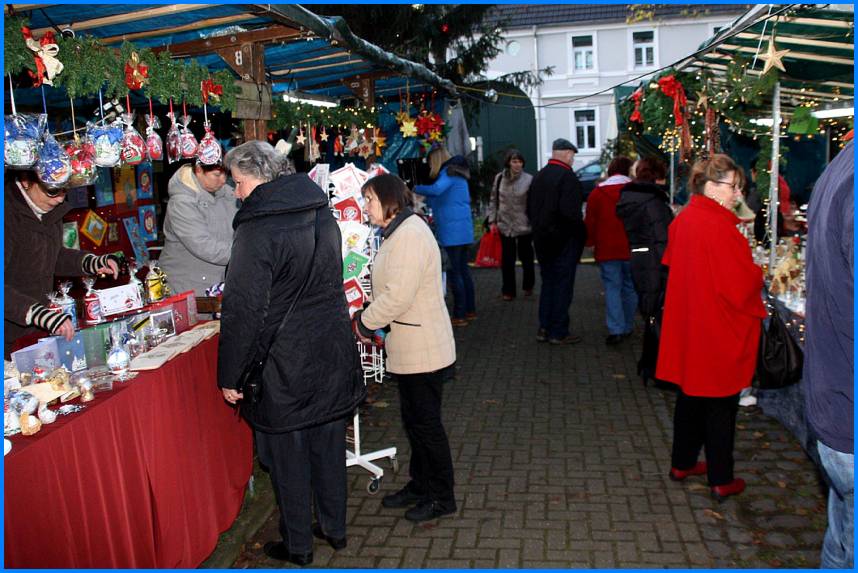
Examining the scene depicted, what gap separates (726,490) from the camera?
4020 millimetres

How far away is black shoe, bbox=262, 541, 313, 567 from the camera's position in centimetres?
347

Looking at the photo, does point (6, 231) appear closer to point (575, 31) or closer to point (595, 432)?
point (595, 432)

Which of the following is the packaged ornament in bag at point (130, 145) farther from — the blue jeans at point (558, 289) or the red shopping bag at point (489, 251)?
the red shopping bag at point (489, 251)

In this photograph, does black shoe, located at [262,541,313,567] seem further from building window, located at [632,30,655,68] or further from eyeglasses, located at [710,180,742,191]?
building window, located at [632,30,655,68]

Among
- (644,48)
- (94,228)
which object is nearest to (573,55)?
(644,48)

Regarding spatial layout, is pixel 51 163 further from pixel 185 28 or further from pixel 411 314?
pixel 185 28

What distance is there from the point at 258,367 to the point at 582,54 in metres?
26.2

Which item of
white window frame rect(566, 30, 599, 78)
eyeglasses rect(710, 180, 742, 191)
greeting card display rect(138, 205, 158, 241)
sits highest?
white window frame rect(566, 30, 599, 78)

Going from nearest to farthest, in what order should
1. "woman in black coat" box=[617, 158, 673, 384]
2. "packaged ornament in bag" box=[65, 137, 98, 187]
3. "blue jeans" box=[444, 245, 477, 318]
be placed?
"packaged ornament in bag" box=[65, 137, 98, 187], "woman in black coat" box=[617, 158, 673, 384], "blue jeans" box=[444, 245, 477, 318]

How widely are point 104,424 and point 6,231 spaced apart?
56.2 inches

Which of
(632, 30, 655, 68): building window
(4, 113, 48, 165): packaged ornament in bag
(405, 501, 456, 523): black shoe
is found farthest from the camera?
(632, 30, 655, 68): building window

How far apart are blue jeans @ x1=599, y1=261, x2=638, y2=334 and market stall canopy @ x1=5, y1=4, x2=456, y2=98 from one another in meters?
2.76

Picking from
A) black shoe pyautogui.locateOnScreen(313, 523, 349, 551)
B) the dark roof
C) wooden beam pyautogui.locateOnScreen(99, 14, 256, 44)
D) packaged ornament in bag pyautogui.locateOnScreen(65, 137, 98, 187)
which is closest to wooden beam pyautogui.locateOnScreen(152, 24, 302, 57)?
wooden beam pyautogui.locateOnScreen(99, 14, 256, 44)

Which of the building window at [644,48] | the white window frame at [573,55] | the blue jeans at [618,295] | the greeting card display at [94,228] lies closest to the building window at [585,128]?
the white window frame at [573,55]
